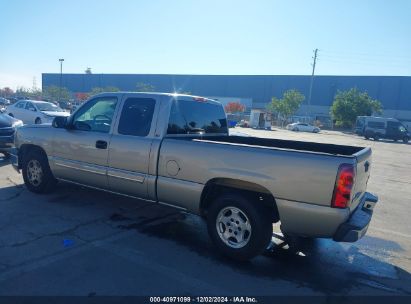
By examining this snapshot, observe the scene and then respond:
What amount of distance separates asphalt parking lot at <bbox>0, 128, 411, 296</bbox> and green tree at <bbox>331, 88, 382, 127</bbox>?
53.7 meters

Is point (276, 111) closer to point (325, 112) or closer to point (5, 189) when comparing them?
point (325, 112)

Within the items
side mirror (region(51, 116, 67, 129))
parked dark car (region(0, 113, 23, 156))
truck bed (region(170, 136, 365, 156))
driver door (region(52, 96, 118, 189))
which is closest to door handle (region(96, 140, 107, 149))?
driver door (region(52, 96, 118, 189))

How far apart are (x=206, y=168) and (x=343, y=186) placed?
1.58m

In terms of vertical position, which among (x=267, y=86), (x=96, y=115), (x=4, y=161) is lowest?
(x=4, y=161)

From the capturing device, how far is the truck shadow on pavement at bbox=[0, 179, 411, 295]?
150 inches

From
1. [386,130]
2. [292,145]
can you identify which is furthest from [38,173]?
[386,130]

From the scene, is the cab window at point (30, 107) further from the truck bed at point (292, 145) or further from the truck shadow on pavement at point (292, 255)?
the truck bed at point (292, 145)

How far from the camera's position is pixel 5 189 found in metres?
6.64

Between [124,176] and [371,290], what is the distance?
3448mm

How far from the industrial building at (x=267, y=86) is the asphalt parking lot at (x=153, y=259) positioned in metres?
65.4

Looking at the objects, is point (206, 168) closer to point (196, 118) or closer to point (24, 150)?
point (196, 118)

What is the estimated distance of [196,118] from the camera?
212 inches

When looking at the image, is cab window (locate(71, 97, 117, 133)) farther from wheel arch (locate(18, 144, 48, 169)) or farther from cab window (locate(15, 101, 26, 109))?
cab window (locate(15, 101, 26, 109))

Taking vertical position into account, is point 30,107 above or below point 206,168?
below
